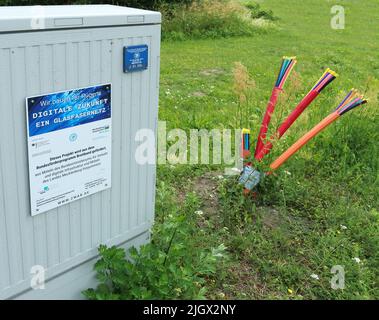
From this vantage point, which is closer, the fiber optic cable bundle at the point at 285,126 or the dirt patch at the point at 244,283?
the dirt patch at the point at 244,283

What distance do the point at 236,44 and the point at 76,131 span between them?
29.9 ft

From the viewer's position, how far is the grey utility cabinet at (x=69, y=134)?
7.04ft

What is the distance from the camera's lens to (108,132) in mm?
2582

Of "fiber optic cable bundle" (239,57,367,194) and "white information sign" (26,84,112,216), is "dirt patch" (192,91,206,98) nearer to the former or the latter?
"fiber optic cable bundle" (239,57,367,194)

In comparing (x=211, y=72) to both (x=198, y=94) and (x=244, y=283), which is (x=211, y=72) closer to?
(x=198, y=94)

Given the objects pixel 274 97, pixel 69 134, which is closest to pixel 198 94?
pixel 274 97

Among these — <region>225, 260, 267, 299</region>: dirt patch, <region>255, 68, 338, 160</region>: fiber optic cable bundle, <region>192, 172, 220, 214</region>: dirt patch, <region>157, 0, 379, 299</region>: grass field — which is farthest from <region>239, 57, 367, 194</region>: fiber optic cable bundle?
<region>225, 260, 267, 299</region>: dirt patch

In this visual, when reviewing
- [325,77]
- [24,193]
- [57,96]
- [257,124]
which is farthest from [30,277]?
[257,124]

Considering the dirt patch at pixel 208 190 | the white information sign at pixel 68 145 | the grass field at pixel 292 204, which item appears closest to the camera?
the white information sign at pixel 68 145

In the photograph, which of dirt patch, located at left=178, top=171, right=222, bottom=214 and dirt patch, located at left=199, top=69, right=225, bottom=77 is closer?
dirt patch, located at left=178, top=171, right=222, bottom=214

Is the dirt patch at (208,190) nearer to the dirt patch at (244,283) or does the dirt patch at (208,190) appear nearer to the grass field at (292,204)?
the grass field at (292,204)

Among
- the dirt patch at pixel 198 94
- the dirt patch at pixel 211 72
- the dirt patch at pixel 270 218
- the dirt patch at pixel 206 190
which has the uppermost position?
the dirt patch at pixel 211 72

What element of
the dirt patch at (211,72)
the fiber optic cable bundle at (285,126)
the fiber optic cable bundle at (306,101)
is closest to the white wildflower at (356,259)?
the fiber optic cable bundle at (285,126)

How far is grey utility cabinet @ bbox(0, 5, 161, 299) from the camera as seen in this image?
2.14m
